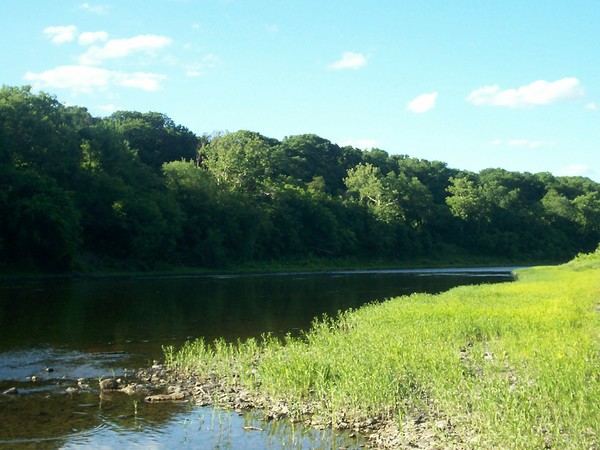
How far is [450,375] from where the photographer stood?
13672 millimetres

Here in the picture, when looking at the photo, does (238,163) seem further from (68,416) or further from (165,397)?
(68,416)

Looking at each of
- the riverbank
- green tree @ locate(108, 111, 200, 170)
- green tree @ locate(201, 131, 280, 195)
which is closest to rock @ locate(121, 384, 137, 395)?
the riverbank

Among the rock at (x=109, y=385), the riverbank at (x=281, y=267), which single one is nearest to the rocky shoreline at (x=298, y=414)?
the rock at (x=109, y=385)

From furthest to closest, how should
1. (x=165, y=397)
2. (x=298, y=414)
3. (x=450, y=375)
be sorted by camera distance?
(x=165, y=397), (x=450, y=375), (x=298, y=414)

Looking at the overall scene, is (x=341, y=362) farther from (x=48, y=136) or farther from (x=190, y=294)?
(x=48, y=136)

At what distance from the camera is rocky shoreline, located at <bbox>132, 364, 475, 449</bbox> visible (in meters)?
11.5

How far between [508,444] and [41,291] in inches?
1537

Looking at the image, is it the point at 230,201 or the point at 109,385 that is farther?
the point at 230,201

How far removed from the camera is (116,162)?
77.4m

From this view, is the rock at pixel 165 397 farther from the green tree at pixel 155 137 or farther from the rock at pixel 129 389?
the green tree at pixel 155 137

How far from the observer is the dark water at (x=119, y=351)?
40.9ft

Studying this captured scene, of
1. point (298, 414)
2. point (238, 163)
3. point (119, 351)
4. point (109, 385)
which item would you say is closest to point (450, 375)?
point (298, 414)

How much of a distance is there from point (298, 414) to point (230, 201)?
7619 centimetres

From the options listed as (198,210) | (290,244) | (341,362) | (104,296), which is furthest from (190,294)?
(290,244)
